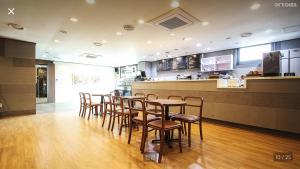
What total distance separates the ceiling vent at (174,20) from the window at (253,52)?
4.23 metres

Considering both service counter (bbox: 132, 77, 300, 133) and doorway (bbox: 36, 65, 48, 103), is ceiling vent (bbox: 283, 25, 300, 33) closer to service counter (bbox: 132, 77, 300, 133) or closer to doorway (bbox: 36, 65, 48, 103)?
service counter (bbox: 132, 77, 300, 133)

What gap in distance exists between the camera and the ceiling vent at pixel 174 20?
3629 millimetres

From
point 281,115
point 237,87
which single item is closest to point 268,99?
point 281,115

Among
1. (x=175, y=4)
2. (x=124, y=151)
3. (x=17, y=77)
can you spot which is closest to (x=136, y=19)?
(x=175, y=4)

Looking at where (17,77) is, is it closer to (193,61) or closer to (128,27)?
(128,27)

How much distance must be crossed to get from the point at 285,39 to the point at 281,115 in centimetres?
408

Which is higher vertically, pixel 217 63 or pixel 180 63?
pixel 180 63

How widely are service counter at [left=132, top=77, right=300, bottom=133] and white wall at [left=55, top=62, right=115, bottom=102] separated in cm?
962

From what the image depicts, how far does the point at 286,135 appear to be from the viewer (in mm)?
3545

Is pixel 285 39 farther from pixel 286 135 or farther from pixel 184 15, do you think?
pixel 184 15

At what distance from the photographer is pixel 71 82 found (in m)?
11.7

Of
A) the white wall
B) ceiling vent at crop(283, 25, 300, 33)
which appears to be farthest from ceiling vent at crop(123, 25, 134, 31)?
the white wall

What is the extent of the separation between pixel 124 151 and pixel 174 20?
10.6 ft

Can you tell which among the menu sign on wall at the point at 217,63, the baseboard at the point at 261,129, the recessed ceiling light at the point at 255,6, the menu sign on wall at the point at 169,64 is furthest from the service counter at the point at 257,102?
the menu sign on wall at the point at 169,64
